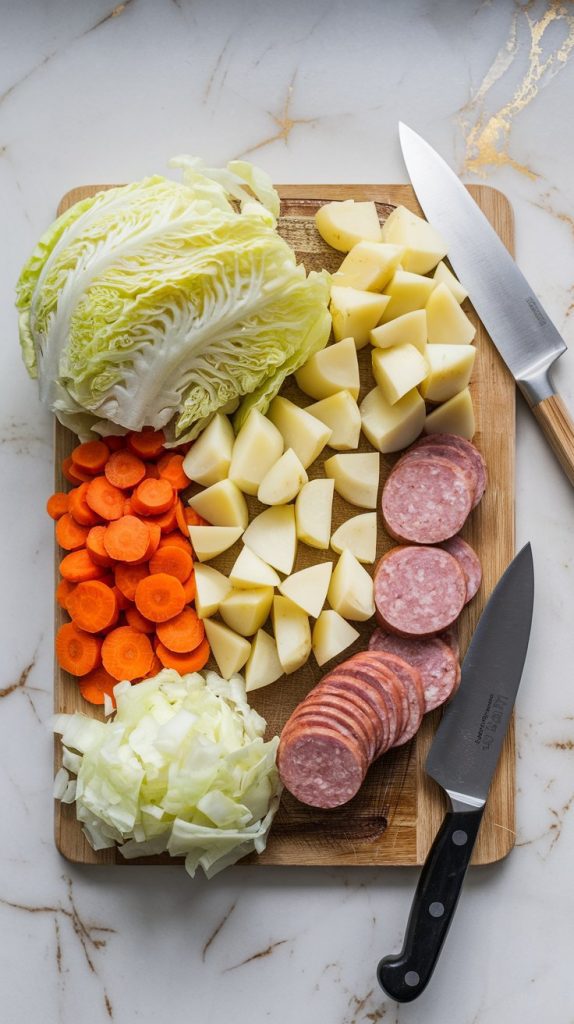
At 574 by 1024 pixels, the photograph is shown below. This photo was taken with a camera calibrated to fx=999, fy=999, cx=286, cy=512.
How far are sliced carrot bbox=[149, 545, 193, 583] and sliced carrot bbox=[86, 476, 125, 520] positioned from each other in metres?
0.18

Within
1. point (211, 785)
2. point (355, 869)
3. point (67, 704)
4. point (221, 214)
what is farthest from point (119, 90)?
point (355, 869)

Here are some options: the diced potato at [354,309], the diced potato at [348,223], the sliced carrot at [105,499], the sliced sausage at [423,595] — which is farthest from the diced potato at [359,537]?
the diced potato at [348,223]

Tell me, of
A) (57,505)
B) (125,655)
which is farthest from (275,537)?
(57,505)

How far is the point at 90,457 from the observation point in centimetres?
328

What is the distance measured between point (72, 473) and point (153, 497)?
0.97 feet

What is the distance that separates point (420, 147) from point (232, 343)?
1.03m

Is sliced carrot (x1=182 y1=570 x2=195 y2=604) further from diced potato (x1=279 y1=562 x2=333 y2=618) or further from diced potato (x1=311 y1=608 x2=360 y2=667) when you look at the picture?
diced potato (x1=311 y1=608 x2=360 y2=667)

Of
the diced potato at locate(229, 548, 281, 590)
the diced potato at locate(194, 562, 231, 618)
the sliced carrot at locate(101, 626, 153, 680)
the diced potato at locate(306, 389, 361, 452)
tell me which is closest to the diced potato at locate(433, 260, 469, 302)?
the diced potato at locate(306, 389, 361, 452)

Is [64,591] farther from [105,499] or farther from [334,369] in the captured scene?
[334,369]

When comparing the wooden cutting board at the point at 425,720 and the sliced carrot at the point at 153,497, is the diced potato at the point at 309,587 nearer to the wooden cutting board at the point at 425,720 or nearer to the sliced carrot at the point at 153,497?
the wooden cutting board at the point at 425,720

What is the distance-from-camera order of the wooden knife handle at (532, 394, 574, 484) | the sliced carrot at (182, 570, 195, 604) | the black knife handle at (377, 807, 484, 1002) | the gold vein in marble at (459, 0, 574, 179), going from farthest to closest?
1. the gold vein in marble at (459, 0, 574, 179)
2. the wooden knife handle at (532, 394, 574, 484)
3. the sliced carrot at (182, 570, 195, 604)
4. the black knife handle at (377, 807, 484, 1002)

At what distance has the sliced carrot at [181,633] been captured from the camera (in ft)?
10.6

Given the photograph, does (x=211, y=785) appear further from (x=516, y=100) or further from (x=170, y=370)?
(x=516, y=100)

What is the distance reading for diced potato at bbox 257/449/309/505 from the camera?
3.22 m
